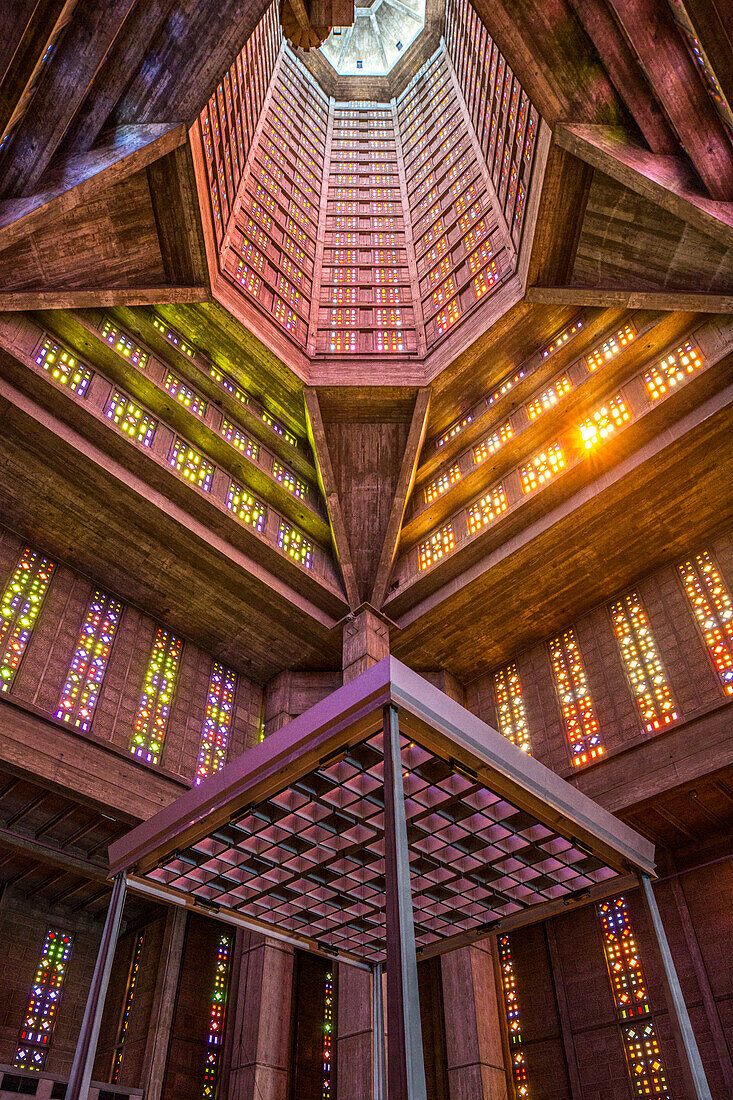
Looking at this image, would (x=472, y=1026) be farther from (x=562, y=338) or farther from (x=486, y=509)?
(x=562, y=338)

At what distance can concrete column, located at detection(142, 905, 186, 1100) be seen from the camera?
1393 centimetres

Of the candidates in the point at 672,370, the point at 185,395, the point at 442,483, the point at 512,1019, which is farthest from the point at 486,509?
the point at 512,1019

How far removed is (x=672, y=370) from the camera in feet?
45.9

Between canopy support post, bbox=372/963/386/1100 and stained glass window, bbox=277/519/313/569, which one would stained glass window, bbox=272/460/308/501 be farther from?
canopy support post, bbox=372/963/386/1100

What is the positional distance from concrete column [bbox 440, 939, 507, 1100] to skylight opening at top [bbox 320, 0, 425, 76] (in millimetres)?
34912

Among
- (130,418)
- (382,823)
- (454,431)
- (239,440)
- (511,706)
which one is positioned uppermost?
(454,431)

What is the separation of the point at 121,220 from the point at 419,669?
475 inches

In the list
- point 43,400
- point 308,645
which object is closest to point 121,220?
point 43,400

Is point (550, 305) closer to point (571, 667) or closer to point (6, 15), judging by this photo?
point (571, 667)

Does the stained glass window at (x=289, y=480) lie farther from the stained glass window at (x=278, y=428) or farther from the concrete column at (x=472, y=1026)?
the concrete column at (x=472, y=1026)

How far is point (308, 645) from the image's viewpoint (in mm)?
18219

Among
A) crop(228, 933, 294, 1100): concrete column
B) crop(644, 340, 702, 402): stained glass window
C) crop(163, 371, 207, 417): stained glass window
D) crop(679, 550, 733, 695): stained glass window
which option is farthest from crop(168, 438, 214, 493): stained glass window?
crop(679, 550, 733, 695): stained glass window

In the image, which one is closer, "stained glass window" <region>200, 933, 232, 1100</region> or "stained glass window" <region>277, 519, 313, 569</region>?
"stained glass window" <region>200, 933, 232, 1100</region>

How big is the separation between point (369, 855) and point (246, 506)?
34.4 feet
